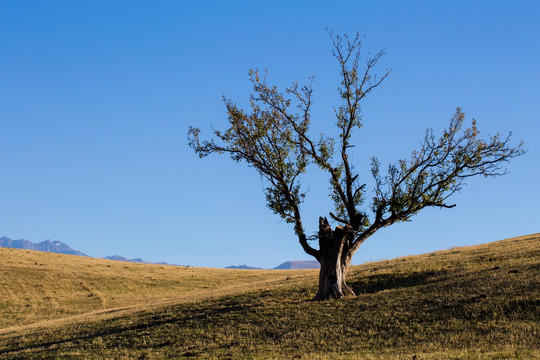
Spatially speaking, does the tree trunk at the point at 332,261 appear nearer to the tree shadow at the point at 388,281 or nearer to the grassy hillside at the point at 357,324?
the grassy hillside at the point at 357,324

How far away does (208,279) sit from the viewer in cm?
7125

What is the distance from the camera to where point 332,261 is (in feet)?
103

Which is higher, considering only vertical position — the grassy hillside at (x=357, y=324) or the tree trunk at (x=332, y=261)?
the tree trunk at (x=332, y=261)

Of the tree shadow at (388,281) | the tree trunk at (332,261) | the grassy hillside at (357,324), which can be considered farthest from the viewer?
the tree shadow at (388,281)

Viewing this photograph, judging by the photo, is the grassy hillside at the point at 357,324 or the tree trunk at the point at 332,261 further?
the tree trunk at the point at 332,261

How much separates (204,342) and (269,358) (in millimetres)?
5022

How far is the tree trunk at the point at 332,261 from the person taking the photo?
31.0 meters

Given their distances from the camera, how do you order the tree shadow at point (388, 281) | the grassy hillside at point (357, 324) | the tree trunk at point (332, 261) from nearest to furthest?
the grassy hillside at point (357, 324) → the tree trunk at point (332, 261) → the tree shadow at point (388, 281)

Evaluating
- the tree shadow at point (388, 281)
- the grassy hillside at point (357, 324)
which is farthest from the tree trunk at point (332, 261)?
the tree shadow at point (388, 281)

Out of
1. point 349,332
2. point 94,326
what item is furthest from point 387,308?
point 94,326

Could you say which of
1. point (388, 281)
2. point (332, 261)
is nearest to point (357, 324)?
point (332, 261)

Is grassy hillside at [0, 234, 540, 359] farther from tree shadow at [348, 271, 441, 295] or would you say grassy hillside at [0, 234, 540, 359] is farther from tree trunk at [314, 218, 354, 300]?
tree trunk at [314, 218, 354, 300]

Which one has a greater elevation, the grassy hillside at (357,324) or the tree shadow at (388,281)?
the tree shadow at (388,281)

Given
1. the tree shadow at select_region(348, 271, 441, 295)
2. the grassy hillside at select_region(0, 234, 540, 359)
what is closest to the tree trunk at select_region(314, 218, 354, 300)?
the grassy hillside at select_region(0, 234, 540, 359)
